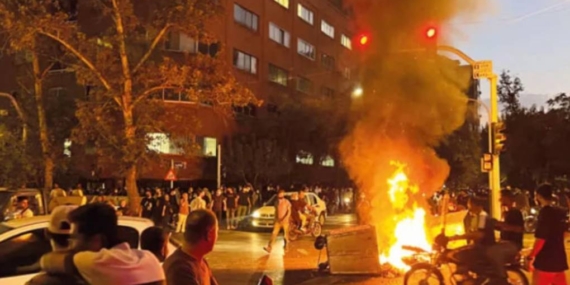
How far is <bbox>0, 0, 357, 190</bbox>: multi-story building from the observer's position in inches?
1365

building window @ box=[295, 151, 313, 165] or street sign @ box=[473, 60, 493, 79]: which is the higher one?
street sign @ box=[473, 60, 493, 79]

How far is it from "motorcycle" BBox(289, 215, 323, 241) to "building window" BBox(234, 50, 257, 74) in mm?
18548

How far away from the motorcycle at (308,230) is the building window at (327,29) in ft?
112

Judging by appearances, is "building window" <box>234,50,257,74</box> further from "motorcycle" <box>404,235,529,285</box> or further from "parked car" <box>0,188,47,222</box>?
A: "motorcycle" <box>404,235,529,285</box>

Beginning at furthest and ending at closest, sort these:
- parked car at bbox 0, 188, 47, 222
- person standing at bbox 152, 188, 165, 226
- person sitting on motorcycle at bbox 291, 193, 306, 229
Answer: person standing at bbox 152, 188, 165, 226 < person sitting on motorcycle at bbox 291, 193, 306, 229 < parked car at bbox 0, 188, 47, 222

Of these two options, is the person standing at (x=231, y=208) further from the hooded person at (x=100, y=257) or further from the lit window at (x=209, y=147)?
the hooded person at (x=100, y=257)

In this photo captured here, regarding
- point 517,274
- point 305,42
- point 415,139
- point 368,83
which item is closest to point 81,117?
point 368,83

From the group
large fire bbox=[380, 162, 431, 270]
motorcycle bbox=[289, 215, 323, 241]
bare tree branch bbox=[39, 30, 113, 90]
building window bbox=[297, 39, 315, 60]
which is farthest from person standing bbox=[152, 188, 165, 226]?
building window bbox=[297, 39, 315, 60]

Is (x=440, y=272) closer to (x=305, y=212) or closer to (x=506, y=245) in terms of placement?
(x=506, y=245)

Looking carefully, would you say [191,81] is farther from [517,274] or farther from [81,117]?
[517,274]

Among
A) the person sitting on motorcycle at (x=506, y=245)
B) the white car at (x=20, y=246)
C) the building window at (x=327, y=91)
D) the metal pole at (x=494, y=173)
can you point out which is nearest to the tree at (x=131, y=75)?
the metal pole at (x=494, y=173)

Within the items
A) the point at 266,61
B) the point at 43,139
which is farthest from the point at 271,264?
the point at 266,61

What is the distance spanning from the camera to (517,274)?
29.3 ft

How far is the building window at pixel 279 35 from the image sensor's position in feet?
148
